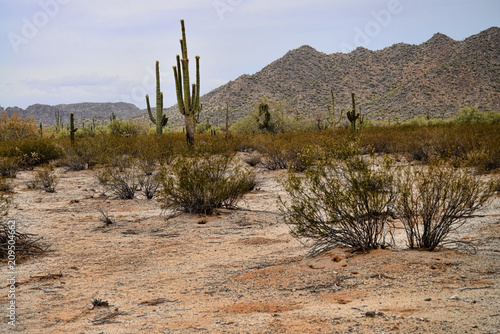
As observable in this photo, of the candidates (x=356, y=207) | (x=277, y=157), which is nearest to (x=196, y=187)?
(x=356, y=207)

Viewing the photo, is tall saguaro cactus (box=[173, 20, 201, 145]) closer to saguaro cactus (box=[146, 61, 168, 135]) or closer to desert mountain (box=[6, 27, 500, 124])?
saguaro cactus (box=[146, 61, 168, 135])

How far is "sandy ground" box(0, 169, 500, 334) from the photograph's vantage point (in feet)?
12.9

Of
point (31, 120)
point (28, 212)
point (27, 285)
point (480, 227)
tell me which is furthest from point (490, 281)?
point (31, 120)

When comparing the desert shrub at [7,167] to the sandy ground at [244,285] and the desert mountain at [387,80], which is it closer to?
the sandy ground at [244,285]

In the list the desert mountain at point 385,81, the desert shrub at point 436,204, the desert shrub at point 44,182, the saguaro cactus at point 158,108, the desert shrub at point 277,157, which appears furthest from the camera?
the desert mountain at point 385,81

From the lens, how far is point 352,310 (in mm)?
4090

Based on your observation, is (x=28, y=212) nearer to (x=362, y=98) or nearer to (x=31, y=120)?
(x=31, y=120)

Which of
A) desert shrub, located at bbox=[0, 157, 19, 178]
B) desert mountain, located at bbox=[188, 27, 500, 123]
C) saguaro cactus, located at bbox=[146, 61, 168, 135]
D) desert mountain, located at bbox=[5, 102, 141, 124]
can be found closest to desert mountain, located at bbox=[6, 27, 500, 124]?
desert mountain, located at bbox=[188, 27, 500, 123]

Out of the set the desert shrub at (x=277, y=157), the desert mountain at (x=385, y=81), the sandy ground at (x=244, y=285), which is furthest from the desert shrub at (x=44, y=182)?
the desert mountain at (x=385, y=81)

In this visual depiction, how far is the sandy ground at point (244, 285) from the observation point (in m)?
3.92

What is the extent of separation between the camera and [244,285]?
17.5 feet

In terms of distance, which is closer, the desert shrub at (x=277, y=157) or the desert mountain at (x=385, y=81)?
the desert shrub at (x=277, y=157)

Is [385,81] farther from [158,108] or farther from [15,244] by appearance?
[15,244]

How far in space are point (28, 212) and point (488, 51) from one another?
7209 centimetres
